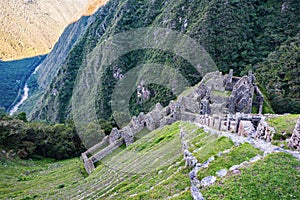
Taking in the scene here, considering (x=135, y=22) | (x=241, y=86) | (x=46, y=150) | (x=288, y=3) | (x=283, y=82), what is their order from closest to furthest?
(x=241, y=86)
(x=46, y=150)
(x=283, y=82)
(x=288, y=3)
(x=135, y=22)

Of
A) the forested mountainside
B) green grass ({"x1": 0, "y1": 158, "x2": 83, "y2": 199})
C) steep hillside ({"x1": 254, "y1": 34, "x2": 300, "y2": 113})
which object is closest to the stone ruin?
green grass ({"x1": 0, "y1": 158, "x2": 83, "y2": 199})

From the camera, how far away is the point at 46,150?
4903cm

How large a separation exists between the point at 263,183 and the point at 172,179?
515 centimetres

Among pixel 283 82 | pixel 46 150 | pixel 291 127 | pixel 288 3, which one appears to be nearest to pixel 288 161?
pixel 291 127

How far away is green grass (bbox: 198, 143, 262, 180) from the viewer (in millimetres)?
12672

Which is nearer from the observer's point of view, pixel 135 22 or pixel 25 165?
pixel 25 165

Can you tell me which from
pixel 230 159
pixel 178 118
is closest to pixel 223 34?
pixel 178 118

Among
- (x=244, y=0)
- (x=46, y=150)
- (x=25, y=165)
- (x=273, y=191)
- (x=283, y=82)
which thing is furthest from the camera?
(x=244, y=0)

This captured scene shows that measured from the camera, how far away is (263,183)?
1114 centimetres

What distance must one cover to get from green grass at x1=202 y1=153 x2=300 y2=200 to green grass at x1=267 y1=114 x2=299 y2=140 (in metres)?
3.61

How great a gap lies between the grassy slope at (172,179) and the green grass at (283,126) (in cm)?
315

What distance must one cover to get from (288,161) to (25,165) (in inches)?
1608

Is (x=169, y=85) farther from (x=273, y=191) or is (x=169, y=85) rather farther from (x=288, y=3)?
(x=273, y=191)

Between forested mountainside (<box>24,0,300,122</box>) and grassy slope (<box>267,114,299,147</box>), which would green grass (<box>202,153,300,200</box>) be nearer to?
grassy slope (<box>267,114,299,147</box>)
